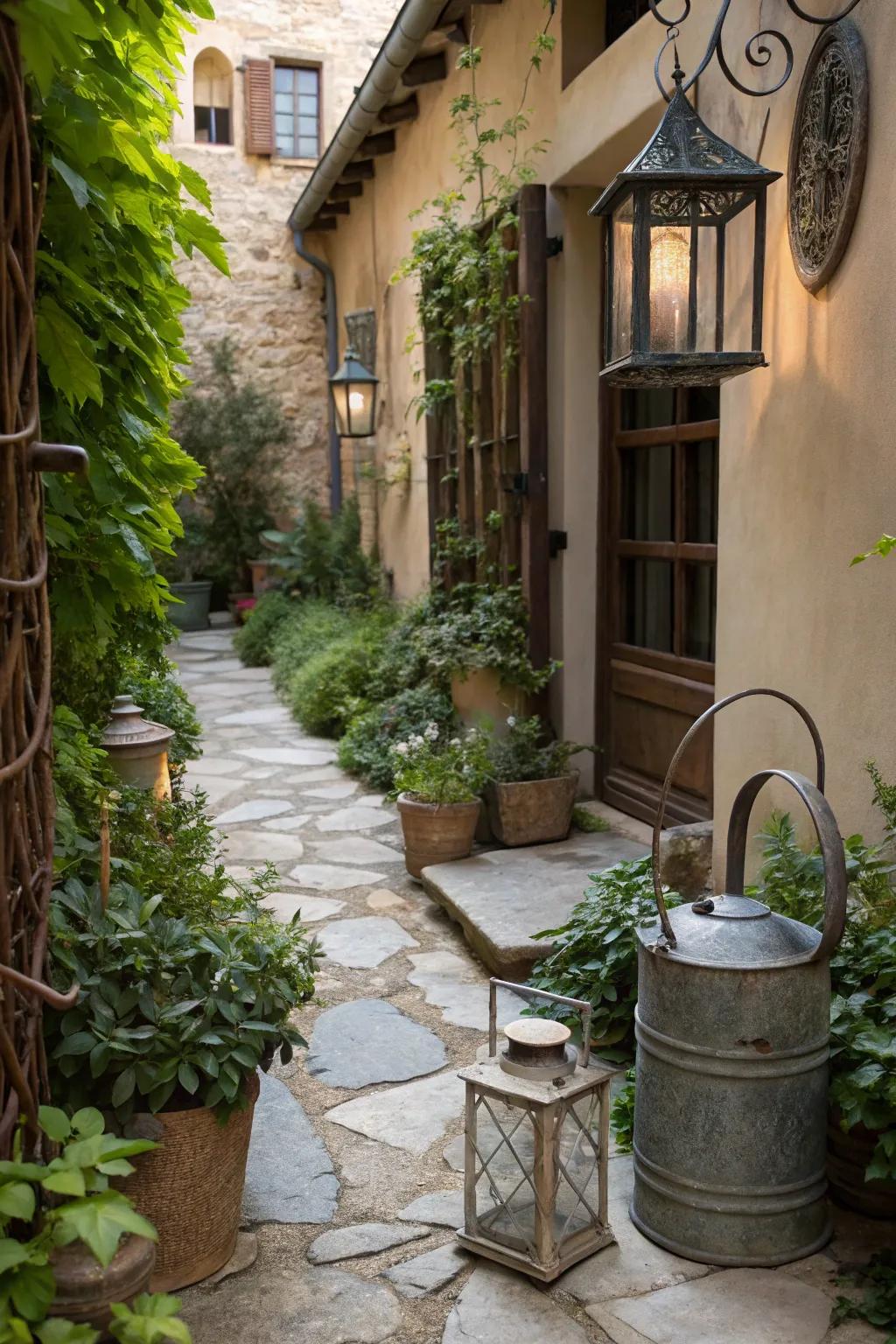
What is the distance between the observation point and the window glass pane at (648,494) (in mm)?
5367

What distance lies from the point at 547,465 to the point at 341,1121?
3.61m

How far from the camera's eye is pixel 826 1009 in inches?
102

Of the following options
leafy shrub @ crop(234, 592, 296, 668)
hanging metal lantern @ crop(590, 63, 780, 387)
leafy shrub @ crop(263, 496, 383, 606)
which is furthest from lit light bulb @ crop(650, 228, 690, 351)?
leafy shrub @ crop(234, 592, 296, 668)

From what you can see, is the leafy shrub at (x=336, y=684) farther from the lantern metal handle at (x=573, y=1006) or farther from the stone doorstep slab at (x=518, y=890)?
the lantern metal handle at (x=573, y=1006)

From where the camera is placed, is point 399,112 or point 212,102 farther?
point 212,102

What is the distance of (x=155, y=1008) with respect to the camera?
8.09ft

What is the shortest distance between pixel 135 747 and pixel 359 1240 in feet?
7.55

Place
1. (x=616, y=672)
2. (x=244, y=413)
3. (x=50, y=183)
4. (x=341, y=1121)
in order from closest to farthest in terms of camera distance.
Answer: (x=50, y=183), (x=341, y=1121), (x=616, y=672), (x=244, y=413)

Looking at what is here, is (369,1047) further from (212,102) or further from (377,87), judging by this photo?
(212,102)

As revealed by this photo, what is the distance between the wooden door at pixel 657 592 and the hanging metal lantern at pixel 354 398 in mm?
3618

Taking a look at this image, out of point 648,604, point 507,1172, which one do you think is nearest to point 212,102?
point 648,604

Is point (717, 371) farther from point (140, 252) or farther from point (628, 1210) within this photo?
point (628, 1210)

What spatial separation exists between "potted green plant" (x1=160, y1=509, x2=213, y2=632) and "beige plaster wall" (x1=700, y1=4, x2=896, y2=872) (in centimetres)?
913

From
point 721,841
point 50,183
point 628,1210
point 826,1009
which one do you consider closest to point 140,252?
point 50,183
